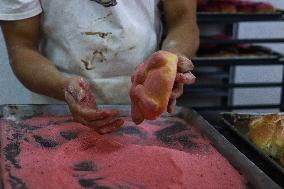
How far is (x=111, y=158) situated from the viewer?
982 millimetres

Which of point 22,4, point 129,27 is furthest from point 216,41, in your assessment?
point 22,4

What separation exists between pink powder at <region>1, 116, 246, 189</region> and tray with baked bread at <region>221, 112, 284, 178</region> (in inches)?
4.6

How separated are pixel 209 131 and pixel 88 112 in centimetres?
29

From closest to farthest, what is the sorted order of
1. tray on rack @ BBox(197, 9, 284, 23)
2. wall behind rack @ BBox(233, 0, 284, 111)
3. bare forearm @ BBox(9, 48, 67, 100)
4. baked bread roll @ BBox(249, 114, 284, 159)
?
baked bread roll @ BBox(249, 114, 284, 159)
bare forearm @ BBox(9, 48, 67, 100)
tray on rack @ BBox(197, 9, 284, 23)
wall behind rack @ BBox(233, 0, 284, 111)

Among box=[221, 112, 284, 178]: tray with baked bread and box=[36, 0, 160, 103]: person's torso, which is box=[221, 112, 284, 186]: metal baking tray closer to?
box=[221, 112, 284, 178]: tray with baked bread

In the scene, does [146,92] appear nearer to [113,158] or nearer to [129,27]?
[113,158]

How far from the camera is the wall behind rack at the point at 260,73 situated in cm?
330

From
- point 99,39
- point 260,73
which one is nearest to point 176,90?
point 99,39

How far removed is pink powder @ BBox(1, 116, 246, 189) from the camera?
2.89 ft

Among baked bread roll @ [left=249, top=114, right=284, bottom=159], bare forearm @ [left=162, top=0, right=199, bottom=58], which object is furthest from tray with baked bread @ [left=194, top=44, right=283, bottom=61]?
baked bread roll @ [left=249, top=114, right=284, bottom=159]

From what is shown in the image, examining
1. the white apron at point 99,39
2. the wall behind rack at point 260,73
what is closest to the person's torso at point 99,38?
the white apron at point 99,39

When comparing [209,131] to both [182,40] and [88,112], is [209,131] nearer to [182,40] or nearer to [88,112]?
[88,112]

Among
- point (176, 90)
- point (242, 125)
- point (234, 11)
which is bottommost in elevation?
point (234, 11)

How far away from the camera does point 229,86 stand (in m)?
2.96
